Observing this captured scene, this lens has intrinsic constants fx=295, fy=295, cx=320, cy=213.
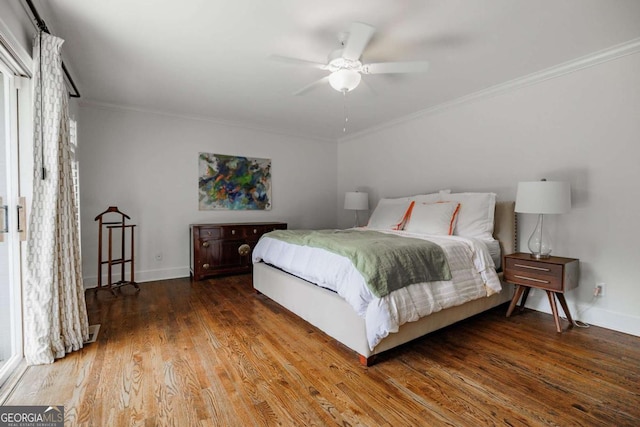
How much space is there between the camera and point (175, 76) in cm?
301

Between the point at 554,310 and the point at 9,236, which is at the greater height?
the point at 9,236

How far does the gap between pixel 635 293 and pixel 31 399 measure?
4.33m

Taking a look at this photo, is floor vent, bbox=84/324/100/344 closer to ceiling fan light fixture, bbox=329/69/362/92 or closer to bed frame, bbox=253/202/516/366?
bed frame, bbox=253/202/516/366

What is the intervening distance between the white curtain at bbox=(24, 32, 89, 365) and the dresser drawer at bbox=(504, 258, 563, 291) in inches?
145

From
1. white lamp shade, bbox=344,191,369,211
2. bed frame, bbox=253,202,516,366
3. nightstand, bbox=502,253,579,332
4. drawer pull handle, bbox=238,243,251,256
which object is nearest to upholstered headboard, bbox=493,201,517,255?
bed frame, bbox=253,202,516,366

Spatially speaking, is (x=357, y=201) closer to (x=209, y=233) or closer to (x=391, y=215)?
(x=391, y=215)

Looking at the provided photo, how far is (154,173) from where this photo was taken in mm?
4148

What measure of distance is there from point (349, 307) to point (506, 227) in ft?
6.97

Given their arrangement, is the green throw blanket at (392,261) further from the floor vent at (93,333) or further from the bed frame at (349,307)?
the floor vent at (93,333)

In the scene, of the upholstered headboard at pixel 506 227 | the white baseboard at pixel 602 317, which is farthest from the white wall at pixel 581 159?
the upholstered headboard at pixel 506 227

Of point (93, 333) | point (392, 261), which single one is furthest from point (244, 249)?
point (392, 261)

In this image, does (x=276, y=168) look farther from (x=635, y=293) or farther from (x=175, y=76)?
(x=635, y=293)

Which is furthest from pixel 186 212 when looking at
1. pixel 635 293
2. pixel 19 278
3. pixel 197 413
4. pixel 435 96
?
pixel 635 293

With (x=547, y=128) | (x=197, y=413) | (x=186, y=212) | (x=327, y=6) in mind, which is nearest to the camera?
(x=197, y=413)
